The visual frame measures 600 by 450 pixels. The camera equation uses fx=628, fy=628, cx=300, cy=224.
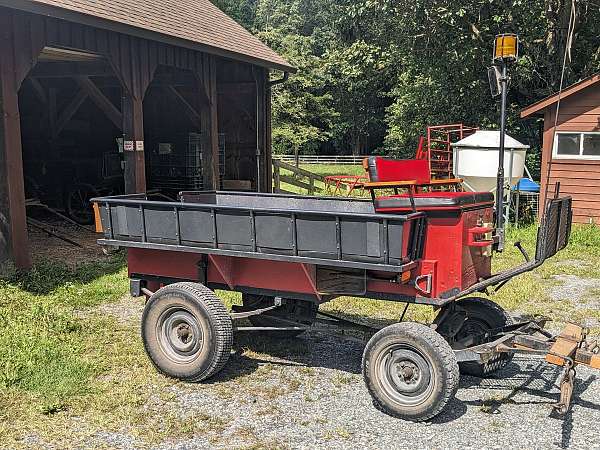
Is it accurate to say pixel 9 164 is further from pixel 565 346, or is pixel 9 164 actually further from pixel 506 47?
pixel 565 346

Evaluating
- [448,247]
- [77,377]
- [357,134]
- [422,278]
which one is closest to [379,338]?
[422,278]

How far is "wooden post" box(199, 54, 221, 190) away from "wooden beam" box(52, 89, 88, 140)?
11.1 feet

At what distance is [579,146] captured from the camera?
14695mm

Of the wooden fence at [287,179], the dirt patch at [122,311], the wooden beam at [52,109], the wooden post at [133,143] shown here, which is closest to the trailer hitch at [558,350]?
the dirt patch at [122,311]

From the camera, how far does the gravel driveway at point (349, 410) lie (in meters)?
4.37

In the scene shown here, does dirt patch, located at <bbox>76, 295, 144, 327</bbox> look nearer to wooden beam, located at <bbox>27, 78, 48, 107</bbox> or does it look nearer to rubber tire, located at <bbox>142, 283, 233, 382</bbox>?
rubber tire, located at <bbox>142, 283, 233, 382</bbox>

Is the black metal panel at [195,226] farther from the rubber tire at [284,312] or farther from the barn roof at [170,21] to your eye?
the barn roof at [170,21]

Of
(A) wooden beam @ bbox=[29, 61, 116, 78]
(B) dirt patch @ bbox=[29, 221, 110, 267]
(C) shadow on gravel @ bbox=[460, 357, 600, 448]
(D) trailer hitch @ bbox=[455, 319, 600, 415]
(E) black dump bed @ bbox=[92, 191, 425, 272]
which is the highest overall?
(A) wooden beam @ bbox=[29, 61, 116, 78]

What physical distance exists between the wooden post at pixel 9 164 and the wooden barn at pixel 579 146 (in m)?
11.1

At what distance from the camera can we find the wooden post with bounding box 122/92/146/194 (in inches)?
435

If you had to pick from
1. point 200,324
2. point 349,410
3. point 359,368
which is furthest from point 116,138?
point 349,410

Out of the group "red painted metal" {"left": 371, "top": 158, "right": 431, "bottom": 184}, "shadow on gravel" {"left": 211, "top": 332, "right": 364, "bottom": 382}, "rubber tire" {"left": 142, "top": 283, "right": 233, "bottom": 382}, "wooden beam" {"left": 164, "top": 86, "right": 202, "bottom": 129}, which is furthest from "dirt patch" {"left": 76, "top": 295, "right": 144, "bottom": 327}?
"wooden beam" {"left": 164, "top": 86, "right": 202, "bottom": 129}

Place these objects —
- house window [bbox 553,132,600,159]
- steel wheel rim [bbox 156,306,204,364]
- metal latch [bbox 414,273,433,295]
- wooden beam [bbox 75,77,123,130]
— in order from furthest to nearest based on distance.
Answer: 1. house window [bbox 553,132,600,159]
2. wooden beam [bbox 75,77,123,130]
3. steel wheel rim [bbox 156,306,204,364]
4. metal latch [bbox 414,273,433,295]

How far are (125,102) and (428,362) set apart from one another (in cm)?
824
